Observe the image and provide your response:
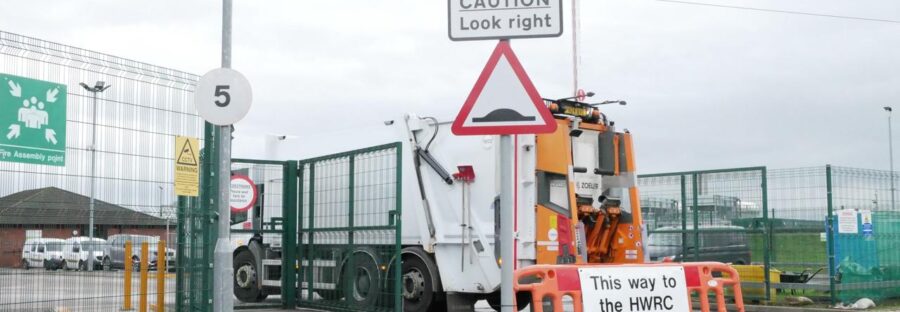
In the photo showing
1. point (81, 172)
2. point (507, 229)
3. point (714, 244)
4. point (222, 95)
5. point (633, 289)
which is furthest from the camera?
point (714, 244)

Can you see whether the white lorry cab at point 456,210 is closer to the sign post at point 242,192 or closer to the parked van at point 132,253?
the sign post at point 242,192

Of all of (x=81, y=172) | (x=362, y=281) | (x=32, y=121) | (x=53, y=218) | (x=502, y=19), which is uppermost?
(x=502, y=19)

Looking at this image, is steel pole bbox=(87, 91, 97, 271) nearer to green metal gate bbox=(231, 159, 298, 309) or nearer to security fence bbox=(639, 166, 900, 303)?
green metal gate bbox=(231, 159, 298, 309)

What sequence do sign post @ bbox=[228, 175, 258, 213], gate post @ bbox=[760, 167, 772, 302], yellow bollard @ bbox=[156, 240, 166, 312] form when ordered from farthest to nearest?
gate post @ bbox=[760, 167, 772, 302], sign post @ bbox=[228, 175, 258, 213], yellow bollard @ bbox=[156, 240, 166, 312]

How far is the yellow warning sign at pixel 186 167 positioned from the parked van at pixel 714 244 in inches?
393

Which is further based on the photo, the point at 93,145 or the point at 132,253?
the point at 132,253

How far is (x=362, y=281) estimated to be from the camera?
13.7 m

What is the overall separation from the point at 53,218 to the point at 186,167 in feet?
5.57

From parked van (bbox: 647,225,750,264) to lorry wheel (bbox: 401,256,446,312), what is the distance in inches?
225

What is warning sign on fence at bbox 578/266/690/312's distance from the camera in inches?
340

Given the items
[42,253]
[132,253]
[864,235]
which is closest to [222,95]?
[42,253]

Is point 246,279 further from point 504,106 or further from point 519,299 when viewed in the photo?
point 504,106

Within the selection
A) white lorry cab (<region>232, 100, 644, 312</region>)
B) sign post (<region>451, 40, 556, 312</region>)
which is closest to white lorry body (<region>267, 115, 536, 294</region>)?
white lorry cab (<region>232, 100, 644, 312</region>)

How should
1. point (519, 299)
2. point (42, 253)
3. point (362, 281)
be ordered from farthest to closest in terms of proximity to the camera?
1. point (362, 281)
2. point (519, 299)
3. point (42, 253)
